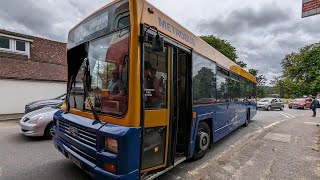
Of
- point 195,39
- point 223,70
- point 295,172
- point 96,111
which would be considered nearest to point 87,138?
point 96,111

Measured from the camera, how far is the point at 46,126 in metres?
7.40

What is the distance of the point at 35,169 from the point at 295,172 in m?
5.67

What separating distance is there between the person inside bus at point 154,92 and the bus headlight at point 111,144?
0.84 metres

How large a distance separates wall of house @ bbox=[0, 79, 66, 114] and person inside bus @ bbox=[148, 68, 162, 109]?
1538cm

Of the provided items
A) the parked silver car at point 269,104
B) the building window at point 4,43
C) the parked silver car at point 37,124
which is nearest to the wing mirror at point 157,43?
the parked silver car at point 37,124

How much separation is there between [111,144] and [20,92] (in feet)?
51.9

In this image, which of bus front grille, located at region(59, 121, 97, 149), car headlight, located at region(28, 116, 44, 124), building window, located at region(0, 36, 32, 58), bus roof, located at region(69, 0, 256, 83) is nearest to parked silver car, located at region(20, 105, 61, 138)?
car headlight, located at region(28, 116, 44, 124)

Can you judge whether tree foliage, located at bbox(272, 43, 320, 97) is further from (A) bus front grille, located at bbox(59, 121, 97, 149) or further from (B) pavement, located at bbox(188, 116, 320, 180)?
(A) bus front grille, located at bbox(59, 121, 97, 149)

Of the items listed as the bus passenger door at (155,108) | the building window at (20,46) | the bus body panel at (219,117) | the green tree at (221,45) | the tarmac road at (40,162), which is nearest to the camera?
the bus passenger door at (155,108)

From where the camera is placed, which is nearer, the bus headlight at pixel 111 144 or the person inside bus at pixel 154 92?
the bus headlight at pixel 111 144

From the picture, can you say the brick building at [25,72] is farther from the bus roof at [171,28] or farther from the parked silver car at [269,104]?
the parked silver car at [269,104]

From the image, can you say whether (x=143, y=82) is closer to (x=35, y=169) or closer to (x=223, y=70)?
(x=35, y=169)

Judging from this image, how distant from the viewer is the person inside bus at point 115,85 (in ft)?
11.1

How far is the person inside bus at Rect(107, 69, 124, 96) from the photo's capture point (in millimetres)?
3397
